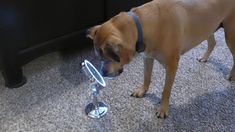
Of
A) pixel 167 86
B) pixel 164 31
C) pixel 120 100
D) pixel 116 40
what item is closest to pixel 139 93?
pixel 120 100

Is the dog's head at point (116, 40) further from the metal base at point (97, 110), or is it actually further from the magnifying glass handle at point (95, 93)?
the metal base at point (97, 110)

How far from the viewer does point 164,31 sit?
145 cm

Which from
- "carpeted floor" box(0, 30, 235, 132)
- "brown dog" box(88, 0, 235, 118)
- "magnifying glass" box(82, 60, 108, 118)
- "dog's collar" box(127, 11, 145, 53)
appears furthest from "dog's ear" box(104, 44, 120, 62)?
"carpeted floor" box(0, 30, 235, 132)

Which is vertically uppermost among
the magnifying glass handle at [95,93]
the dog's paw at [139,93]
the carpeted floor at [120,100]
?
the magnifying glass handle at [95,93]

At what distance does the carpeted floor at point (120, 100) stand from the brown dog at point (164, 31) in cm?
11

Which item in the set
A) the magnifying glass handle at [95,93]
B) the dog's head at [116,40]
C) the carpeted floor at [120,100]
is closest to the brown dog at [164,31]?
the dog's head at [116,40]

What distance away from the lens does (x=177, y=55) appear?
5.01 ft

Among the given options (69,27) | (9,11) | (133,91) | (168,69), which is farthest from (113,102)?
(9,11)

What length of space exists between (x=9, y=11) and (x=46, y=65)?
48 cm

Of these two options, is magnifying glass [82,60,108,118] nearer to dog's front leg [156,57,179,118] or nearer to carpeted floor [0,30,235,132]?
carpeted floor [0,30,235,132]

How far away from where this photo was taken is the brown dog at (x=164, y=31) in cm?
134

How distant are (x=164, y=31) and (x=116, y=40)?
26 cm

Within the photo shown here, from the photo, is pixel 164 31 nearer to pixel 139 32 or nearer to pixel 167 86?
pixel 139 32

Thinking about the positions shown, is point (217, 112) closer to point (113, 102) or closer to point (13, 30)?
point (113, 102)
